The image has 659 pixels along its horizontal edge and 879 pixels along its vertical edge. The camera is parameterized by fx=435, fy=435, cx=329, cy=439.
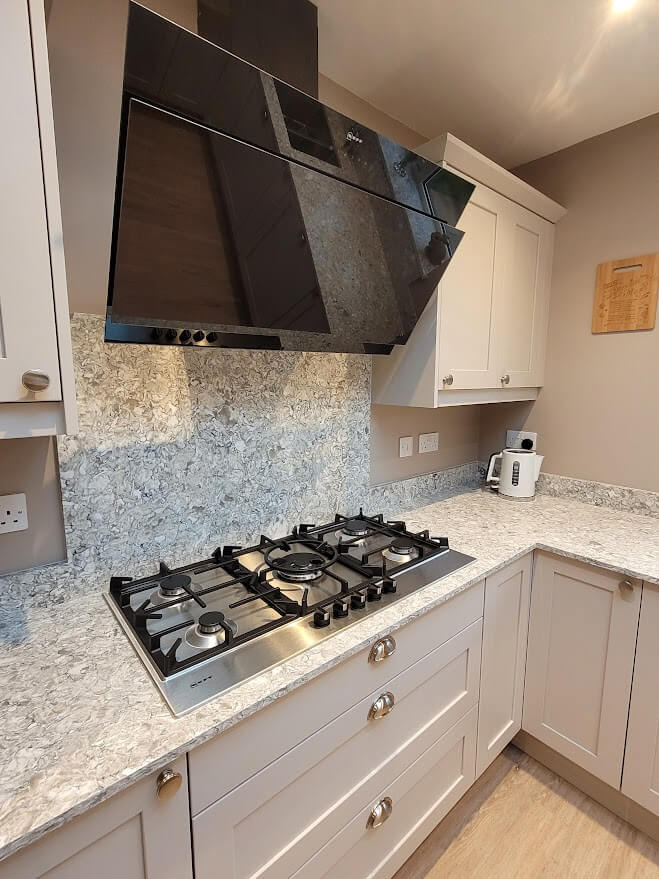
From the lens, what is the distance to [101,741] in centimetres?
68

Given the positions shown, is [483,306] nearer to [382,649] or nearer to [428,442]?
[428,442]

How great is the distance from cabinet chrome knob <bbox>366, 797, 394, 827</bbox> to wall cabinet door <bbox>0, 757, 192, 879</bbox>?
51 centimetres

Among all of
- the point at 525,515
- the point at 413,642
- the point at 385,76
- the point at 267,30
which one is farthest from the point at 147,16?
the point at 525,515

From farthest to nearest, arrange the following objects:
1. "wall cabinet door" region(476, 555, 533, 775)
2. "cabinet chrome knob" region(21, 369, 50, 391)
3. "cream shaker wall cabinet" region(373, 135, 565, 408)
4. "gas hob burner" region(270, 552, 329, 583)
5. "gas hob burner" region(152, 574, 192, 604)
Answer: "cream shaker wall cabinet" region(373, 135, 565, 408) → "wall cabinet door" region(476, 555, 533, 775) → "gas hob burner" region(270, 552, 329, 583) → "gas hob burner" region(152, 574, 192, 604) → "cabinet chrome knob" region(21, 369, 50, 391)

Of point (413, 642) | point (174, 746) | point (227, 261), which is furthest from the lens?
point (413, 642)

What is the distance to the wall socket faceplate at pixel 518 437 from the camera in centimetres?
213

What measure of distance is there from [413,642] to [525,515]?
0.92 meters

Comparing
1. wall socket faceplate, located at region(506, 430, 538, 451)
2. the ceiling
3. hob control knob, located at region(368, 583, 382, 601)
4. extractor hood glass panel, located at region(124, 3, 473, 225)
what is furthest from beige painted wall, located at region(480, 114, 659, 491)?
hob control knob, located at region(368, 583, 382, 601)

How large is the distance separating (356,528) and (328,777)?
A: 716 mm

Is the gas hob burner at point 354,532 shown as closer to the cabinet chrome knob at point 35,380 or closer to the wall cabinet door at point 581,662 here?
the wall cabinet door at point 581,662

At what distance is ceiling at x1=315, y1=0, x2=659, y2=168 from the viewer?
120cm

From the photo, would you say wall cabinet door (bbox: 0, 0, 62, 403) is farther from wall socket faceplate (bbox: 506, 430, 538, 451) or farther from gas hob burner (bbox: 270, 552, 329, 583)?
wall socket faceplate (bbox: 506, 430, 538, 451)

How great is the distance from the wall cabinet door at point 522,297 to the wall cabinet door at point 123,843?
67.4 inches

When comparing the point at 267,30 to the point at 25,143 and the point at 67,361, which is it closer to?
the point at 25,143
